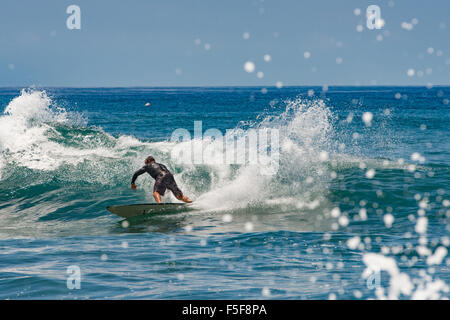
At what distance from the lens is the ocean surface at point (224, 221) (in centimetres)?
735

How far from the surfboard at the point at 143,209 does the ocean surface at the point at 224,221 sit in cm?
24

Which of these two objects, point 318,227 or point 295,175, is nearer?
point 318,227

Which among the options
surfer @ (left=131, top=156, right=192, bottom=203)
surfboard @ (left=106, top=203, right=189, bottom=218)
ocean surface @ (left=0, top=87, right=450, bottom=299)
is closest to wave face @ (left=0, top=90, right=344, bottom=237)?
ocean surface @ (left=0, top=87, right=450, bottom=299)

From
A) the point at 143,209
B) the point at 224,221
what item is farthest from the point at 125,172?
the point at 224,221

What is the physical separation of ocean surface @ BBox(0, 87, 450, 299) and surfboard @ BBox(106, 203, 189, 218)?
0.80ft

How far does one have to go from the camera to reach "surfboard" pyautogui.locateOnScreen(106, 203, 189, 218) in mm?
12750

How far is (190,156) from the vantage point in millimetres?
20797

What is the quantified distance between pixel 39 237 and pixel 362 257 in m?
6.66

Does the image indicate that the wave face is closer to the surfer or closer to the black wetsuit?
the surfer

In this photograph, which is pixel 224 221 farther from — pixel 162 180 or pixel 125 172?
pixel 125 172

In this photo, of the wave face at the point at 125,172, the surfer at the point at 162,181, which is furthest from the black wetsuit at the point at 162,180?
the wave face at the point at 125,172

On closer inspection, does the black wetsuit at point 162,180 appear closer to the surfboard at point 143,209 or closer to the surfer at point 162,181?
the surfer at point 162,181
